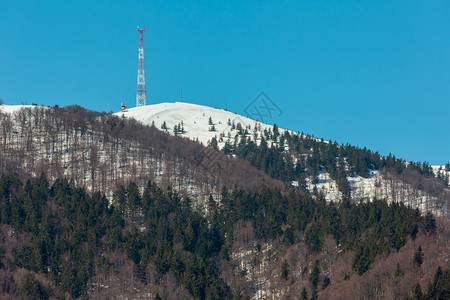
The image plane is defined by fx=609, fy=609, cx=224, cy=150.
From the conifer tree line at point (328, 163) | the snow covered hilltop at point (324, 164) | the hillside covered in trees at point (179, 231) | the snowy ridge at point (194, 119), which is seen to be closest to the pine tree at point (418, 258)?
the hillside covered in trees at point (179, 231)

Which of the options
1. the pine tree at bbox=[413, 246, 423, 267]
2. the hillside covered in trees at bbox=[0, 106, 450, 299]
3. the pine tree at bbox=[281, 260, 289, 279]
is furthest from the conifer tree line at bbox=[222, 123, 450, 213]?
the pine tree at bbox=[413, 246, 423, 267]

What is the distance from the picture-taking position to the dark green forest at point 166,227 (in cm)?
7975

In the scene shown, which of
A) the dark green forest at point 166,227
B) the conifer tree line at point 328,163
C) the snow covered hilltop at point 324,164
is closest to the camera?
the dark green forest at point 166,227

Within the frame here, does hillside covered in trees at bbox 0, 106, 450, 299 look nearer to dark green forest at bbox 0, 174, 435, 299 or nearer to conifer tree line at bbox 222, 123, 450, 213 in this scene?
dark green forest at bbox 0, 174, 435, 299

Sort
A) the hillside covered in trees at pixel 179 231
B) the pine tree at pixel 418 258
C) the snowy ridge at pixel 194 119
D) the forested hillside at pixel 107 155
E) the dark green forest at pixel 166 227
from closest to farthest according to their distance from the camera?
the pine tree at pixel 418 258
the hillside covered in trees at pixel 179 231
the dark green forest at pixel 166 227
the forested hillside at pixel 107 155
the snowy ridge at pixel 194 119

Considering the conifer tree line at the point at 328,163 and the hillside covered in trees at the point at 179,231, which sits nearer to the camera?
the hillside covered in trees at the point at 179,231

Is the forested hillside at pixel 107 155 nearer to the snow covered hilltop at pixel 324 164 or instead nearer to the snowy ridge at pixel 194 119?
the snow covered hilltop at pixel 324 164

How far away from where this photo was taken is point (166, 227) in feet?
295

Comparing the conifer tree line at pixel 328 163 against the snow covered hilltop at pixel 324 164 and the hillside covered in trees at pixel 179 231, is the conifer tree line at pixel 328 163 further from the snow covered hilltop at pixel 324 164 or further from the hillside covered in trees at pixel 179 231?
the hillside covered in trees at pixel 179 231

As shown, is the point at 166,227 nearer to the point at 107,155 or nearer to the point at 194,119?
the point at 107,155

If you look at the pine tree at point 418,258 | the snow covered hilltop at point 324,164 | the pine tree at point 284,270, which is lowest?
the pine tree at point 284,270

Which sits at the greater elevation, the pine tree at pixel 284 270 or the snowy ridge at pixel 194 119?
the snowy ridge at pixel 194 119

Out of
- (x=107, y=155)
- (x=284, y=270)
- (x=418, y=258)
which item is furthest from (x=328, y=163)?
(x=418, y=258)

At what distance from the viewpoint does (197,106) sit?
195625 millimetres
